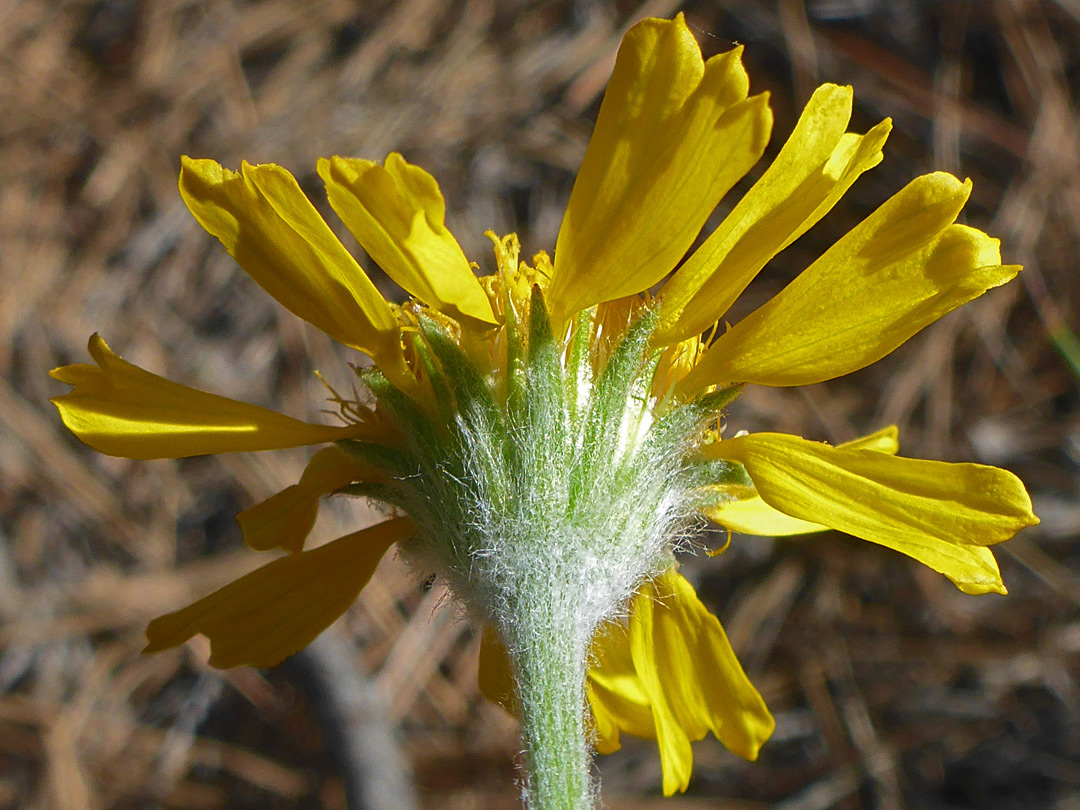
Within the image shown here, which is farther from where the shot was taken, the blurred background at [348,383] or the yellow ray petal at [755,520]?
the blurred background at [348,383]

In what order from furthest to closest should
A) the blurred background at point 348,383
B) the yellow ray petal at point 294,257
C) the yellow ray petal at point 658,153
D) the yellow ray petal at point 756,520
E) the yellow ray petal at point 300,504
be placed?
the blurred background at point 348,383 → the yellow ray petal at point 756,520 → the yellow ray petal at point 300,504 → the yellow ray petal at point 294,257 → the yellow ray petal at point 658,153

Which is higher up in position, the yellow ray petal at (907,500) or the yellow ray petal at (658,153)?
the yellow ray petal at (658,153)

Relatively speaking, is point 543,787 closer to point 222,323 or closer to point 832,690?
point 832,690

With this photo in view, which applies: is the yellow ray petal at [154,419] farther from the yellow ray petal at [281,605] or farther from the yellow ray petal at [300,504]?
the yellow ray petal at [281,605]

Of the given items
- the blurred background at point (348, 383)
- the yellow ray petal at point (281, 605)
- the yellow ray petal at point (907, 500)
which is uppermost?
the yellow ray petal at point (907, 500)

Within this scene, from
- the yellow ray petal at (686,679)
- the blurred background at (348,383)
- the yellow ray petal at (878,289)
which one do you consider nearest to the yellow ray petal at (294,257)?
the yellow ray petal at (878,289)

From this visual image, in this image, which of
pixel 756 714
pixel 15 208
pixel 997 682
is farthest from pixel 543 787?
pixel 15 208
